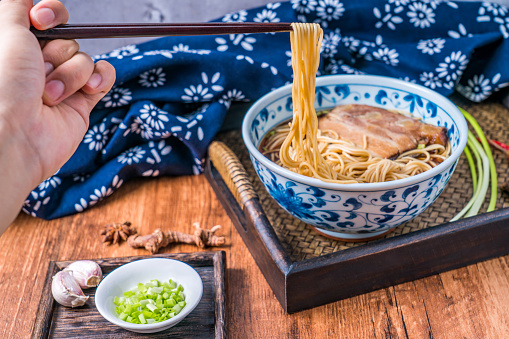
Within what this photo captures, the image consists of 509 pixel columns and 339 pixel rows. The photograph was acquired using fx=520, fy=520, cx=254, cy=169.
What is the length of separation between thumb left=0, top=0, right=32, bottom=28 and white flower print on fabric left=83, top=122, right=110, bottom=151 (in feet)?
2.11

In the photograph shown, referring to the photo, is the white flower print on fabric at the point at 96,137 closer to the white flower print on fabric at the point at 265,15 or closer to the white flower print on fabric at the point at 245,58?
Result: the white flower print on fabric at the point at 245,58

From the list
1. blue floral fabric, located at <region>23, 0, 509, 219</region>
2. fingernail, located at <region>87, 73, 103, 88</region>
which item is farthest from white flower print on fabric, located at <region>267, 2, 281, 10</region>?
fingernail, located at <region>87, 73, 103, 88</region>

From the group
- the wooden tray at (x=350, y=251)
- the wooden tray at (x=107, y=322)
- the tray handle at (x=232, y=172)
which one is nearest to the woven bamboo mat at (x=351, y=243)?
the wooden tray at (x=350, y=251)

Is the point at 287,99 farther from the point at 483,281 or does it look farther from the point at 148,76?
the point at 483,281

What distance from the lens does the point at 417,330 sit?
3.89 ft

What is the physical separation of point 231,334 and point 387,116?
78cm

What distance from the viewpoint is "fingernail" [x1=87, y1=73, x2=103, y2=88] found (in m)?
1.12

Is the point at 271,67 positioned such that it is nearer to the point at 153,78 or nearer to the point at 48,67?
the point at 153,78

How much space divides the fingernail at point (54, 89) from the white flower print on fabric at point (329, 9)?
115 cm

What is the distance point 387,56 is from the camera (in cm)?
192

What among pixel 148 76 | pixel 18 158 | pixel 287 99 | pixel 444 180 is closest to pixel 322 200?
pixel 444 180

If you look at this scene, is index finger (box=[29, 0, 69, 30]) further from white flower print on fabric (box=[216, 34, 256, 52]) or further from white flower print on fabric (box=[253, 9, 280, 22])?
white flower print on fabric (box=[253, 9, 280, 22])

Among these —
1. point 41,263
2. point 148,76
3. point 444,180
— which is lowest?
point 41,263

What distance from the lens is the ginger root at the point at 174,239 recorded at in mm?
1435
